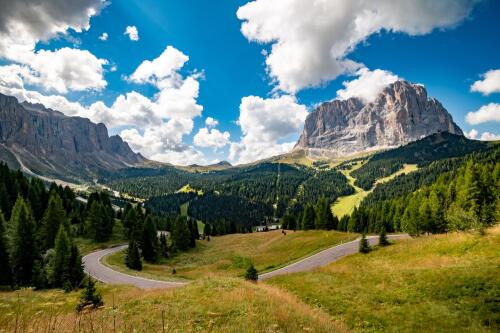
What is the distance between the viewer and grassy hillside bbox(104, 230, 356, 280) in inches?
2045

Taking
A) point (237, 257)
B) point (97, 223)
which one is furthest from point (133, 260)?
point (97, 223)

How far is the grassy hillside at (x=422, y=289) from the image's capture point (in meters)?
13.6

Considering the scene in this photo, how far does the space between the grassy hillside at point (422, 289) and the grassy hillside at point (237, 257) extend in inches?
928

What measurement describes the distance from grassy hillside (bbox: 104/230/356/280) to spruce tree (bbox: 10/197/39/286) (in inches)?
482

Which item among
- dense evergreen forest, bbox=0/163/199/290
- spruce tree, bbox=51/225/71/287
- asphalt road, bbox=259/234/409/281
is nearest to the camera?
spruce tree, bbox=51/225/71/287

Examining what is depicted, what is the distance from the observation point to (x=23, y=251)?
40938mm

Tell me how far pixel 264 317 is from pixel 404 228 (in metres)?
77.0

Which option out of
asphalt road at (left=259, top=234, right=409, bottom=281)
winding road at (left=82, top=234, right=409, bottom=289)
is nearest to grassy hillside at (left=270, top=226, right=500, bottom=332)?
asphalt road at (left=259, top=234, right=409, bottom=281)

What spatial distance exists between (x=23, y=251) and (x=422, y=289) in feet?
164

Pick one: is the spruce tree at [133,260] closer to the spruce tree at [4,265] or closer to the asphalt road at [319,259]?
the spruce tree at [4,265]

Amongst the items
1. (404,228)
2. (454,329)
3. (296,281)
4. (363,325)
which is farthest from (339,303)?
(404,228)

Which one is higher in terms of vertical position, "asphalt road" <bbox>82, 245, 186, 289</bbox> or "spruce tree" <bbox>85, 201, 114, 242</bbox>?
"spruce tree" <bbox>85, 201, 114, 242</bbox>

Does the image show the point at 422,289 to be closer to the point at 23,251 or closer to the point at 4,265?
the point at 4,265

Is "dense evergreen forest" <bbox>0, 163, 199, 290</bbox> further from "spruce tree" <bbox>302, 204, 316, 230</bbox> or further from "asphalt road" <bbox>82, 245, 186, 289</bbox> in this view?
"spruce tree" <bbox>302, 204, 316, 230</bbox>
